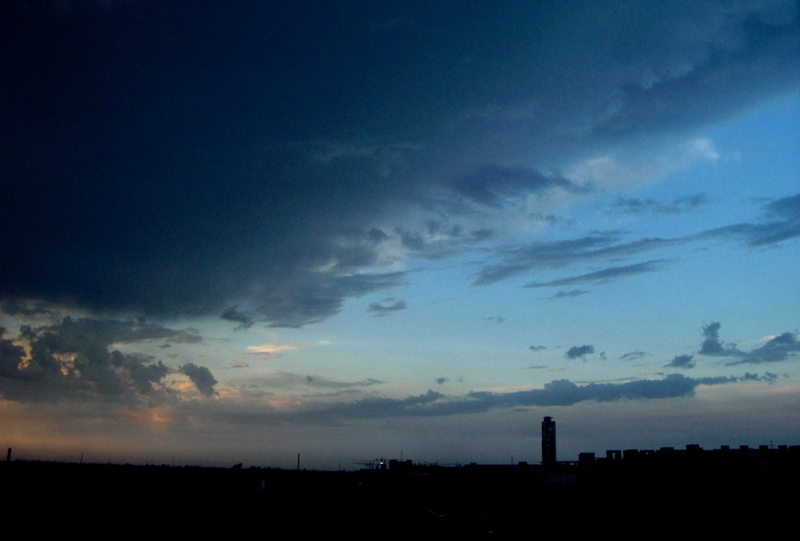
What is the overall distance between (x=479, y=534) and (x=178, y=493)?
185ft

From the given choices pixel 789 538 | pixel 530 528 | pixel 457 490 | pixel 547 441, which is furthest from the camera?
pixel 547 441

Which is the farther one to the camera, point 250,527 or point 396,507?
point 396,507

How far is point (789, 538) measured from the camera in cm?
5106

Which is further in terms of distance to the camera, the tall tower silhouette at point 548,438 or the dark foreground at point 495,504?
the tall tower silhouette at point 548,438

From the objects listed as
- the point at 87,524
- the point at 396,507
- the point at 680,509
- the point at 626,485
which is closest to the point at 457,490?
the point at 396,507

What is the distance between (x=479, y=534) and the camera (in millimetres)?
51781

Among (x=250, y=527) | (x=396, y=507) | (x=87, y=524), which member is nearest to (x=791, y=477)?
(x=396, y=507)

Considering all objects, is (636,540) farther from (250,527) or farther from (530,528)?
(250,527)

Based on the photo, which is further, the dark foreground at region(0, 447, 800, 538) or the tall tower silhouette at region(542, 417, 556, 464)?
the tall tower silhouette at region(542, 417, 556, 464)

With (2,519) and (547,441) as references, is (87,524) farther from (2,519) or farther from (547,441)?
(547,441)

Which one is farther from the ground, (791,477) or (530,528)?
(791,477)

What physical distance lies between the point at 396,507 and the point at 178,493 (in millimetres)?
36037

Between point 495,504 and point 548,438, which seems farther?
→ point 548,438

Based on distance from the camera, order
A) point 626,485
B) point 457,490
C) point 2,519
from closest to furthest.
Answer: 1. point 2,519
2. point 626,485
3. point 457,490
